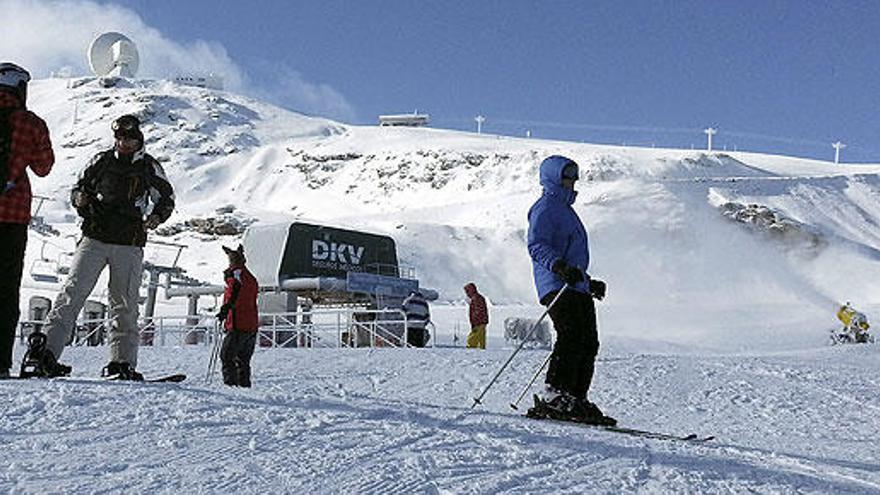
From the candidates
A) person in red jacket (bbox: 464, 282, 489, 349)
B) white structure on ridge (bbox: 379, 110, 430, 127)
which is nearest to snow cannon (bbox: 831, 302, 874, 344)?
person in red jacket (bbox: 464, 282, 489, 349)

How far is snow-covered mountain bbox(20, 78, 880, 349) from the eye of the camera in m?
51.0

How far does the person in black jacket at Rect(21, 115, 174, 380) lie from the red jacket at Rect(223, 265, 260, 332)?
315cm

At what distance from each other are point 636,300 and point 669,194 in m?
24.7

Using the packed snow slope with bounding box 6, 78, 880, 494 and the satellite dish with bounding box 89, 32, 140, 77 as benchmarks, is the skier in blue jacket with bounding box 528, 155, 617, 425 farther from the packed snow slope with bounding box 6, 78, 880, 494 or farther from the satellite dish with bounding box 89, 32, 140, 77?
the satellite dish with bounding box 89, 32, 140, 77

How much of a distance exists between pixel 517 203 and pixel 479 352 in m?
57.5

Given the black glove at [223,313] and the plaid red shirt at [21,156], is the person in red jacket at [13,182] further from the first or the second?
the black glove at [223,313]

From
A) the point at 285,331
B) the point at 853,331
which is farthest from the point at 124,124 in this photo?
the point at 853,331

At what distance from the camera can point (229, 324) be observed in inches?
360

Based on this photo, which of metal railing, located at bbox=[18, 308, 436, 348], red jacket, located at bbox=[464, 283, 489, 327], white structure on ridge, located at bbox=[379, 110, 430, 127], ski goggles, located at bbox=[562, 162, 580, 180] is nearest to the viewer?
ski goggles, located at bbox=[562, 162, 580, 180]

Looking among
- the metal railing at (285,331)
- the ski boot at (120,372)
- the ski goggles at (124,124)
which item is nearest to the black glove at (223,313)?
the ski boot at (120,372)

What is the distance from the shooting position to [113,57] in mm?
119125

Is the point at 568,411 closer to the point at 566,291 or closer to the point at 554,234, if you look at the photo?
the point at 566,291

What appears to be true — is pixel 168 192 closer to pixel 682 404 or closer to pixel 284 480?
pixel 284 480

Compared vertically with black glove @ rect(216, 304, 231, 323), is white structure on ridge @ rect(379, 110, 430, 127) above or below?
above
